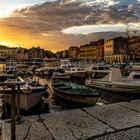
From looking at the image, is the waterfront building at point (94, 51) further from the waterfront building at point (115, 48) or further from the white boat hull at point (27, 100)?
the white boat hull at point (27, 100)

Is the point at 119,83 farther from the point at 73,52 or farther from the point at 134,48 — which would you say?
the point at 73,52

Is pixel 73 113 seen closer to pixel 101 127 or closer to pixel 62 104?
pixel 101 127

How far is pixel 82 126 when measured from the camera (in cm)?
572

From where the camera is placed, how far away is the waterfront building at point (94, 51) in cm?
15838

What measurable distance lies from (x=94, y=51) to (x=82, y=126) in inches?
6277

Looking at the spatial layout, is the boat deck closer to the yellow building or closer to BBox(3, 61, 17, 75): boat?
BBox(3, 61, 17, 75): boat

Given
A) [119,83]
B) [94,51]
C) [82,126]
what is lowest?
[119,83]

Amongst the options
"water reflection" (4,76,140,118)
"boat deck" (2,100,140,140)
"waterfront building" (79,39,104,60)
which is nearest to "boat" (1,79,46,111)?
"water reflection" (4,76,140,118)

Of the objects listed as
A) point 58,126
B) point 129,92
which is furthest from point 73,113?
point 129,92

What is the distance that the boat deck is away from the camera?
203 inches

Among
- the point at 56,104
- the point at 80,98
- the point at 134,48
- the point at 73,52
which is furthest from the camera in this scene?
the point at 73,52

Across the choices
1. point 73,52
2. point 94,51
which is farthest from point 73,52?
point 94,51

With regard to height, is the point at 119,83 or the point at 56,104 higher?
the point at 119,83

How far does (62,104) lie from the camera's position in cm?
2070
